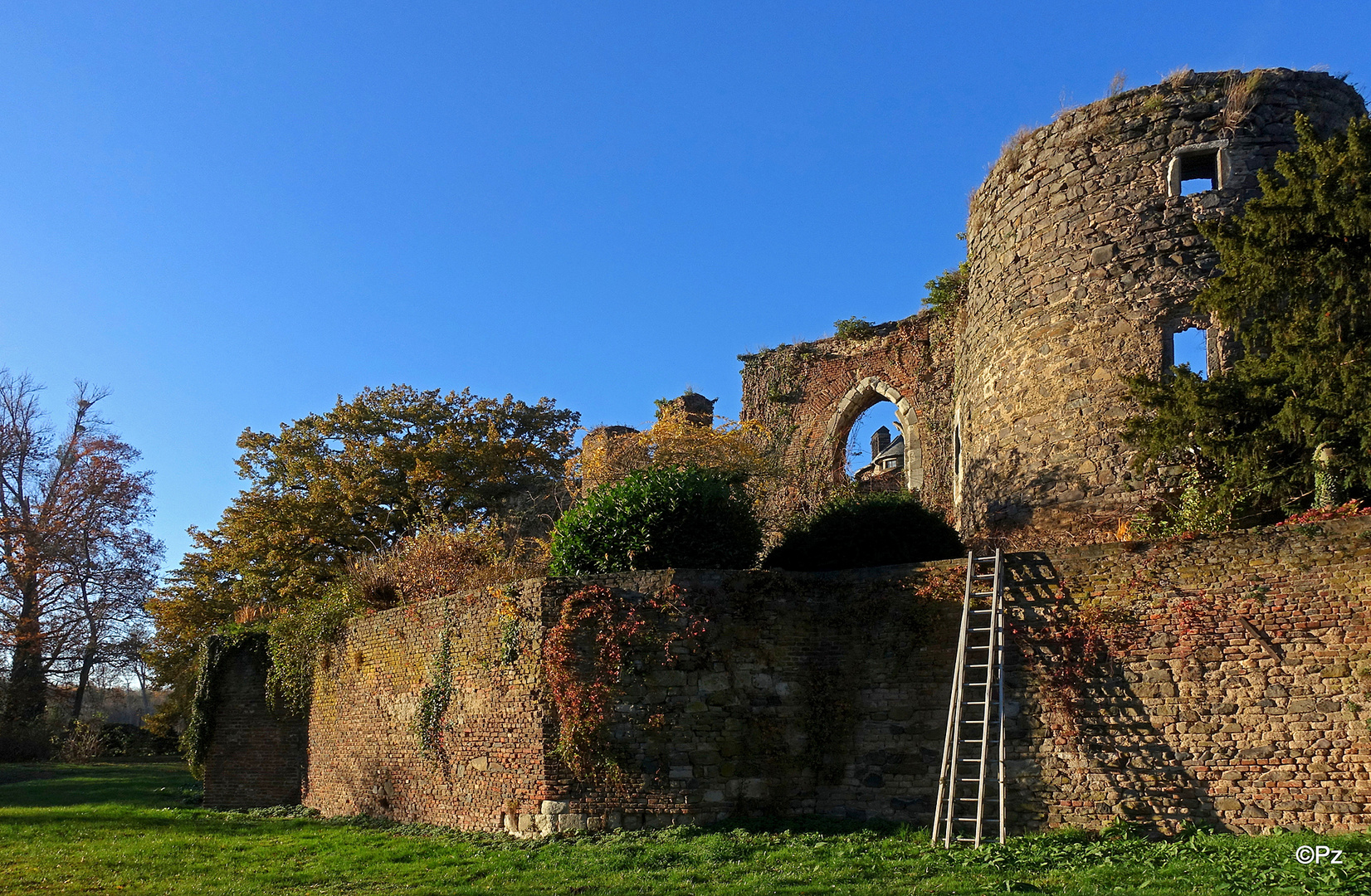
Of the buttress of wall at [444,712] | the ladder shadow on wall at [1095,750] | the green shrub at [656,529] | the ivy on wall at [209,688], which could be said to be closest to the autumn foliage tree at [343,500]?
the ivy on wall at [209,688]

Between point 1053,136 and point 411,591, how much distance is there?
12015 millimetres

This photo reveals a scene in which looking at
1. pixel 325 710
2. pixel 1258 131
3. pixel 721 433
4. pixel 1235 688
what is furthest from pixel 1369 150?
pixel 325 710

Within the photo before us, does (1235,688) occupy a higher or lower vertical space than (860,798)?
higher

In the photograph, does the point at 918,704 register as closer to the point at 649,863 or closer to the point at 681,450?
the point at 649,863

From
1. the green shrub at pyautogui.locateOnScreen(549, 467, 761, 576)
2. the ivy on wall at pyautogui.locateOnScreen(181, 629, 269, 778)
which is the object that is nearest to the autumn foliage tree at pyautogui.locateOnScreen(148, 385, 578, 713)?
the ivy on wall at pyautogui.locateOnScreen(181, 629, 269, 778)

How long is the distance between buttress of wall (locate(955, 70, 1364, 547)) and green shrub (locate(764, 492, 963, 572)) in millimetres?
1328

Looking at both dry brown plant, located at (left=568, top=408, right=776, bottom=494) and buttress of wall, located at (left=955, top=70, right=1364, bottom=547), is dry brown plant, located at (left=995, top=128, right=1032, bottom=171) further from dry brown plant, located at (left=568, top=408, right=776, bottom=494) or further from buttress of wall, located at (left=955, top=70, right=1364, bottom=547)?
dry brown plant, located at (left=568, top=408, right=776, bottom=494)

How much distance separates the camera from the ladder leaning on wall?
1027 centimetres

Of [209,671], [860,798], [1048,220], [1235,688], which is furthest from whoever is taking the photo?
[209,671]

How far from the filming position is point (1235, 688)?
32.6ft

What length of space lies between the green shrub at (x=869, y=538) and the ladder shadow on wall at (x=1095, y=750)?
1906 millimetres

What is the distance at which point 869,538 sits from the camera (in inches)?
518

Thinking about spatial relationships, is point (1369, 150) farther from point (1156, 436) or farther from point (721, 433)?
point (721, 433)

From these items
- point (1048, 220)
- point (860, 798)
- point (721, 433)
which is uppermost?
point (1048, 220)
